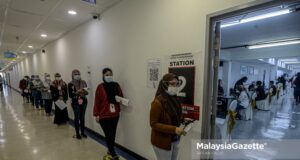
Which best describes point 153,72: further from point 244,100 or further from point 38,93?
point 38,93

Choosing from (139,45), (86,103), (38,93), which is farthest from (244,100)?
(38,93)

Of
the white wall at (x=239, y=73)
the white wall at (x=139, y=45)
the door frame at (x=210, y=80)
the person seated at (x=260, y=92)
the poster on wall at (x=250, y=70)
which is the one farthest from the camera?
the poster on wall at (x=250, y=70)

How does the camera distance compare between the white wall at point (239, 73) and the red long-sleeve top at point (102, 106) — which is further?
the white wall at point (239, 73)

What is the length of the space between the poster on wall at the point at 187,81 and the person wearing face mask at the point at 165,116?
1.05 ft

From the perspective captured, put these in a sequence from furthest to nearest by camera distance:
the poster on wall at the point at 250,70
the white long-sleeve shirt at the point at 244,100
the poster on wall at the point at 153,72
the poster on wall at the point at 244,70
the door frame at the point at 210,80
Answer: the poster on wall at the point at 250,70
the poster on wall at the point at 244,70
the white long-sleeve shirt at the point at 244,100
the poster on wall at the point at 153,72
the door frame at the point at 210,80

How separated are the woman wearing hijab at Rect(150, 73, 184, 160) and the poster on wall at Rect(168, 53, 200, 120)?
32cm

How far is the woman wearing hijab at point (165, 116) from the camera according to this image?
1681mm

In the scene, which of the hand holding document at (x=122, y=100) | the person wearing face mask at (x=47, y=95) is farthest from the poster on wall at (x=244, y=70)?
the person wearing face mask at (x=47, y=95)

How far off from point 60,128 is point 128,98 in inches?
108

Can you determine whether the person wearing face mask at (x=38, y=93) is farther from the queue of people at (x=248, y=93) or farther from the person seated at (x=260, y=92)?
the person seated at (x=260, y=92)

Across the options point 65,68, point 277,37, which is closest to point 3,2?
point 65,68

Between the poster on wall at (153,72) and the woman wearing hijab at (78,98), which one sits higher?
the poster on wall at (153,72)

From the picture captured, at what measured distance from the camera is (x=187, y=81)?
2.08 metres

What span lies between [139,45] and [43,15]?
276 cm
